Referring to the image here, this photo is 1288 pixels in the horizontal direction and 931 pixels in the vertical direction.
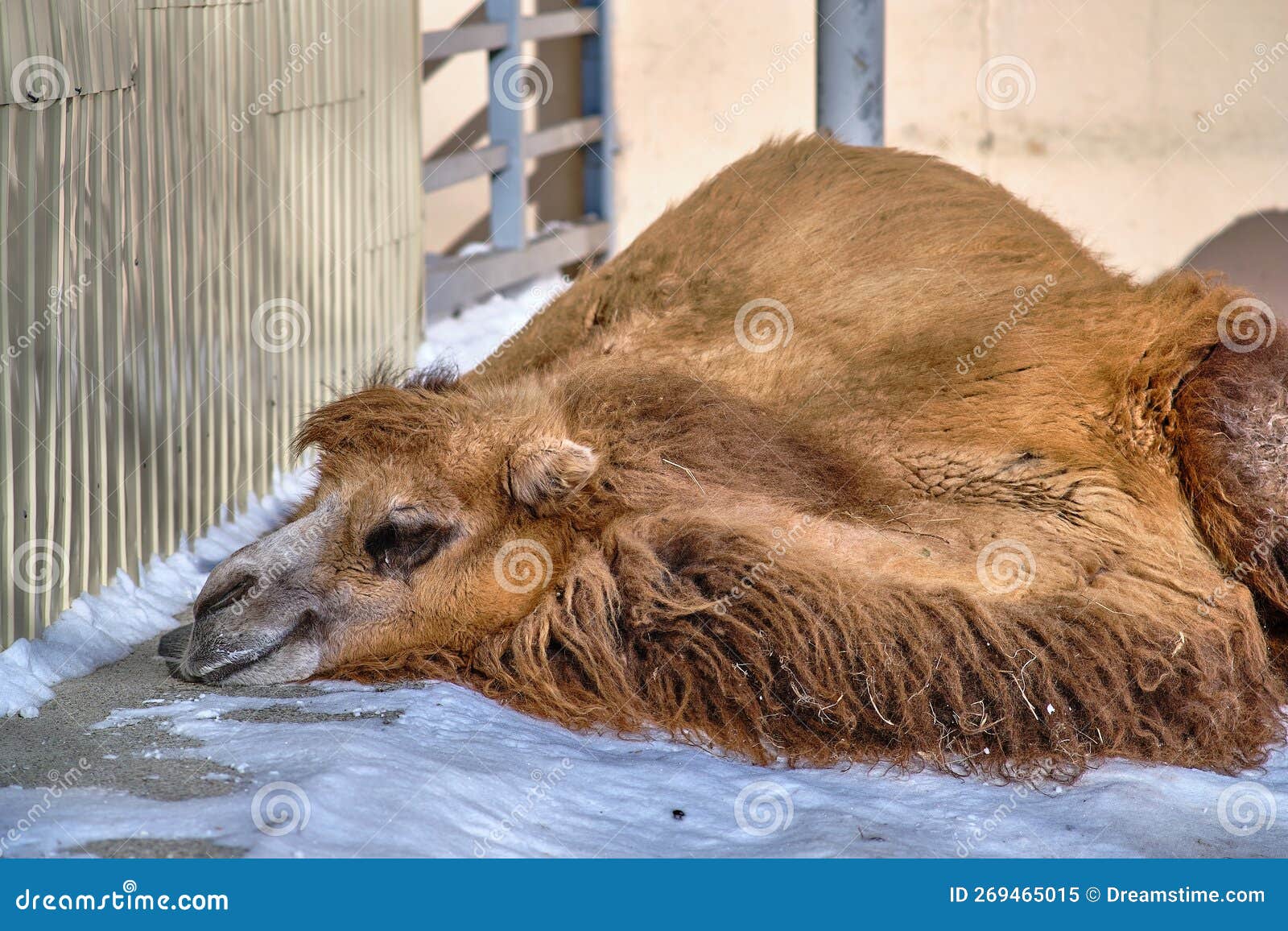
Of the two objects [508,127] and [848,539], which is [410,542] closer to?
[848,539]

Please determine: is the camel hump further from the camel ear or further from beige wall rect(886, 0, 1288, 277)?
beige wall rect(886, 0, 1288, 277)

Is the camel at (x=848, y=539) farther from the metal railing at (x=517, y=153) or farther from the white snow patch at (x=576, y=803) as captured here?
the metal railing at (x=517, y=153)

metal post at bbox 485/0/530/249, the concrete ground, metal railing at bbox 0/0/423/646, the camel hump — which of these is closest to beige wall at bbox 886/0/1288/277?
metal post at bbox 485/0/530/249

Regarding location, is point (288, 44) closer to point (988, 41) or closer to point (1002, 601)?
point (1002, 601)

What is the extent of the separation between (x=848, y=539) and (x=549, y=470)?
0.83m

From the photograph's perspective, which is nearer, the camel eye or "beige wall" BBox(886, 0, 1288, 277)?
the camel eye

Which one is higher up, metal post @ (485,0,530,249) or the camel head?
metal post @ (485,0,530,249)

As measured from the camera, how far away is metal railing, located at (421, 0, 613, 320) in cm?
866

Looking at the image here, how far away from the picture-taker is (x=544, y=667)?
12.2ft

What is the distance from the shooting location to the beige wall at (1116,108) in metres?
8.98

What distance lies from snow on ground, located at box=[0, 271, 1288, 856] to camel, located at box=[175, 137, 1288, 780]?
0.13 meters

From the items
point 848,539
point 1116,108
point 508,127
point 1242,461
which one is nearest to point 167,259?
point 848,539

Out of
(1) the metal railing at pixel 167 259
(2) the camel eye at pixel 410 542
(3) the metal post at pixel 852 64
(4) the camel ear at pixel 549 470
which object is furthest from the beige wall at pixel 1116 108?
(2) the camel eye at pixel 410 542

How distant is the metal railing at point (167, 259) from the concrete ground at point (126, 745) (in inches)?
12.8
